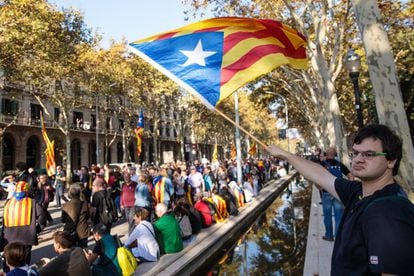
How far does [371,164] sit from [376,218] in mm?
410

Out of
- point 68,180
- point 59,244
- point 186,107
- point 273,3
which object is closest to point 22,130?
point 68,180

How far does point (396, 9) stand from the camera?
1684 centimetres

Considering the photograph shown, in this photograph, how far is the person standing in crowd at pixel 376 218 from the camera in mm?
1478

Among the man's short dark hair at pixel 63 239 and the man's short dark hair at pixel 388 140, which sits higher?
the man's short dark hair at pixel 388 140

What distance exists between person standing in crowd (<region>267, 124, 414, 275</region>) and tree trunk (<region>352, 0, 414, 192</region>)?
6.90ft

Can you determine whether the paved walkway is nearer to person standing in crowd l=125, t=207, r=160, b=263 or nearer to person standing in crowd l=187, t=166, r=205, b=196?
person standing in crowd l=125, t=207, r=160, b=263

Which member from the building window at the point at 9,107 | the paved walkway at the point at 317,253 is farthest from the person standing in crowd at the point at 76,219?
the building window at the point at 9,107

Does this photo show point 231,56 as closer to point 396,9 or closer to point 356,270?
point 356,270

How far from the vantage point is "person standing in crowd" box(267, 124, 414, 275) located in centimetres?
148

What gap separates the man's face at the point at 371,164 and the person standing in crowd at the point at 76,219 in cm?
534

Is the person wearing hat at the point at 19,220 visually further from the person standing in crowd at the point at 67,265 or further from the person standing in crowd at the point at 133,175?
the person standing in crowd at the point at 133,175

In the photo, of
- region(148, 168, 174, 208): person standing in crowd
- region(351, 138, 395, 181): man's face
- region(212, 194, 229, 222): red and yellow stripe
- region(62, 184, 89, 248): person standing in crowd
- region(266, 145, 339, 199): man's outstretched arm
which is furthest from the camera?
region(212, 194, 229, 222): red and yellow stripe

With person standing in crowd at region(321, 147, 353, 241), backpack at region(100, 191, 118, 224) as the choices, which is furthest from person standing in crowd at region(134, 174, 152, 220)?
person standing in crowd at region(321, 147, 353, 241)

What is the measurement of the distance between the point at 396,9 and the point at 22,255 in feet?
58.7
